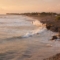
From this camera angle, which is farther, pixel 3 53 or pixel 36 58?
pixel 3 53

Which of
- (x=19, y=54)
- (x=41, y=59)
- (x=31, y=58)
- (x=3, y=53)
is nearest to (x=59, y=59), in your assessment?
(x=41, y=59)

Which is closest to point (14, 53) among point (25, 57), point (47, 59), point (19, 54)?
point (19, 54)

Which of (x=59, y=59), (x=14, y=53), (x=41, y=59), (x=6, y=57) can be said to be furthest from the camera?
(x=14, y=53)

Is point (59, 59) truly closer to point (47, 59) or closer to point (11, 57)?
point (47, 59)

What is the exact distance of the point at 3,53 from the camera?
9945 millimetres

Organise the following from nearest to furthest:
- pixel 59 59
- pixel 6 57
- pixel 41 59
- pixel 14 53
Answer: pixel 59 59 → pixel 41 59 → pixel 6 57 → pixel 14 53

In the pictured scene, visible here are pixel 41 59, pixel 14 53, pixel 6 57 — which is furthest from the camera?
pixel 14 53

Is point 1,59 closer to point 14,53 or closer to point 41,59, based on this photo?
point 14,53

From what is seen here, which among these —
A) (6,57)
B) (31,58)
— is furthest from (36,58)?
(6,57)

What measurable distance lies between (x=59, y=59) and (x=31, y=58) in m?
1.58

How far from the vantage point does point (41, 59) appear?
28.1 feet

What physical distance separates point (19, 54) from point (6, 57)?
874 mm

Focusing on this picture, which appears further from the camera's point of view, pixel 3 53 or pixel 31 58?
pixel 3 53

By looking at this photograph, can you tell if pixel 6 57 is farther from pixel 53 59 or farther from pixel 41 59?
pixel 53 59
